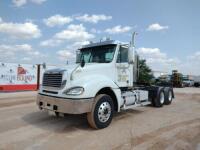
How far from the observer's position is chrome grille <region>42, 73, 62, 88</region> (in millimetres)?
5977

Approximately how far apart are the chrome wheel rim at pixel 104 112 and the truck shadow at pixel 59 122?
1.53 feet

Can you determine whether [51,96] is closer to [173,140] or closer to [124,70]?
[124,70]

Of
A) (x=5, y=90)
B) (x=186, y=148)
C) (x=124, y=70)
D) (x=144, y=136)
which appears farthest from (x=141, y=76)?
(x=5, y=90)

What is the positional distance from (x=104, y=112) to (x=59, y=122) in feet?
5.59

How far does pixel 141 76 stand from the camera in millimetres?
10211

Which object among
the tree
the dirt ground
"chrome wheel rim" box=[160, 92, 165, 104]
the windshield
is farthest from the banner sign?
"chrome wheel rim" box=[160, 92, 165, 104]

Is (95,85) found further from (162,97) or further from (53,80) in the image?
(162,97)

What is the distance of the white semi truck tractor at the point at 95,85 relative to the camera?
566cm

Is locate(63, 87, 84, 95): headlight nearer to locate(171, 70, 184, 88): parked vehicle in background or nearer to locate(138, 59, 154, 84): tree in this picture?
locate(138, 59, 154, 84): tree

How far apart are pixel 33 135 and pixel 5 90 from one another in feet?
44.8

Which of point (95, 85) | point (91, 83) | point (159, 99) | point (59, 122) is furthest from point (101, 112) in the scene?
point (159, 99)

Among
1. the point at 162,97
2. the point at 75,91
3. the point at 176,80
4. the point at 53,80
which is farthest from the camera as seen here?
the point at 176,80

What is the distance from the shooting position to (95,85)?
594cm

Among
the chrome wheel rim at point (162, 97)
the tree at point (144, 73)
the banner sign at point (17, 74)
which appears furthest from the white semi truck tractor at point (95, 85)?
the banner sign at point (17, 74)
